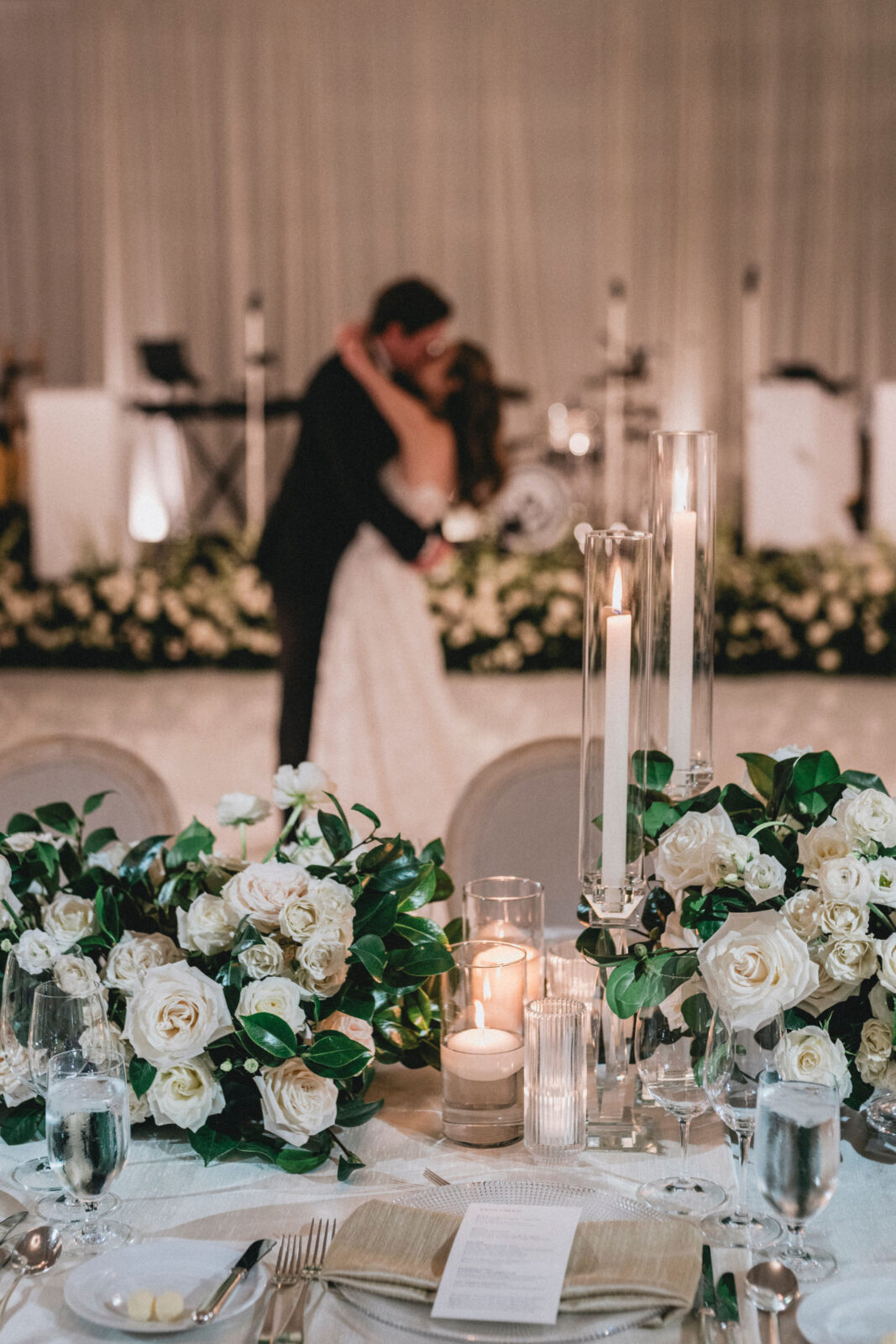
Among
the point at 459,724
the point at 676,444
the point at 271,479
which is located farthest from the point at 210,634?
the point at 676,444

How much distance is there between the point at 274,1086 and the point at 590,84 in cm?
669

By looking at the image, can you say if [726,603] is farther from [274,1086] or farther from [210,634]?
[274,1086]

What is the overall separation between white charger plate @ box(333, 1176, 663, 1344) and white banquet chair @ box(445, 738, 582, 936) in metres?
1.07

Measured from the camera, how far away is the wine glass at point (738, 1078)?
1.12 m

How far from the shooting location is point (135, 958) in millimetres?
1311

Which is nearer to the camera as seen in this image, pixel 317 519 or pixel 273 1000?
pixel 273 1000

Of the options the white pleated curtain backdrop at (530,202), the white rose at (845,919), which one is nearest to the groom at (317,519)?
the white pleated curtain backdrop at (530,202)

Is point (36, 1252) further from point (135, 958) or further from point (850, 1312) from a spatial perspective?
point (850, 1312)

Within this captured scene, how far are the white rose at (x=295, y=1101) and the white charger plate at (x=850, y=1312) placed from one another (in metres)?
0.45

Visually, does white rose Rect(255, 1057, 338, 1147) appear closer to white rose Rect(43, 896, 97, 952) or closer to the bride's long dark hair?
white rose Rect(43, 896, 97, 952)

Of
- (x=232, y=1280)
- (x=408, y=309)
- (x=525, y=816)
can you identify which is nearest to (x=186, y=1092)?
(x=232, y=1280)

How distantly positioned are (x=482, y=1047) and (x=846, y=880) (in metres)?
0.38

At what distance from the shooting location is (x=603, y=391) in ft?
22.7

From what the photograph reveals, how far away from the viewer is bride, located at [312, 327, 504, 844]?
5.29 metres
